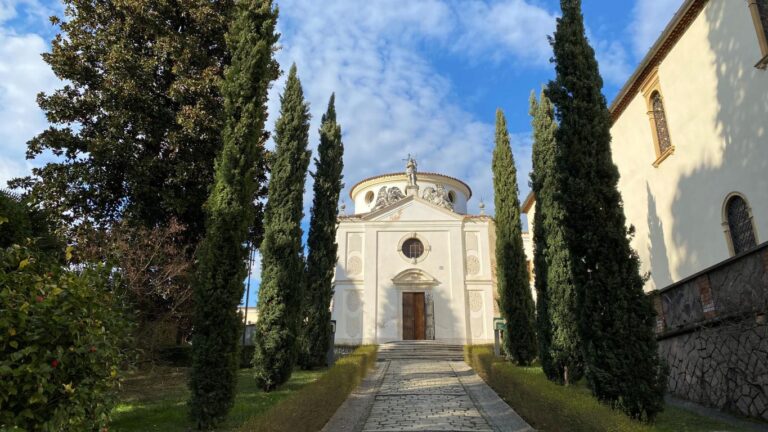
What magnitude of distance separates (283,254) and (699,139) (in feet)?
33.7

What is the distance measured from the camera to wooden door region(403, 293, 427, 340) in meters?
24.5

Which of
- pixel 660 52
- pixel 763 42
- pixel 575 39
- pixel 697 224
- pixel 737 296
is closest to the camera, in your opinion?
pixel 737 296

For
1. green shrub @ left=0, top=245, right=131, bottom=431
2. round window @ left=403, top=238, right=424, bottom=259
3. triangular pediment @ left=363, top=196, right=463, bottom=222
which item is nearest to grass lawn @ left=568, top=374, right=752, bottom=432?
green shrub @ left=0, top=245, right=131, bottom=431

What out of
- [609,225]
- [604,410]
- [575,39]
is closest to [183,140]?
[575,39]

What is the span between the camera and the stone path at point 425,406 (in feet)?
24.4

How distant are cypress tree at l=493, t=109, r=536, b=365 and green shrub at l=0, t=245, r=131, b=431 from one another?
12.0 m

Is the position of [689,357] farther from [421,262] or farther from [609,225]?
[421,262]

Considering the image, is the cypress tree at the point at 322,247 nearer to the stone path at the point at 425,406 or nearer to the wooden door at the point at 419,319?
the stone path at the point at 425,406

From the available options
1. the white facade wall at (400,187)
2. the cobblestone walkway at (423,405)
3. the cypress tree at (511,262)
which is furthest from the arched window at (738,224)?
the white facade wall at (400,187)

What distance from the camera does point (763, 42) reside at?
9617 mm

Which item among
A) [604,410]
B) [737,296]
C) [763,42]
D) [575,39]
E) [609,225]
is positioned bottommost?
[604,410]

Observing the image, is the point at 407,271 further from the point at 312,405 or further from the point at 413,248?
the point at 312,405

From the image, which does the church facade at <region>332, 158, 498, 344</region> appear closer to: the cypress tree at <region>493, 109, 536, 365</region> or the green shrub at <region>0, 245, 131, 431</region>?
the cypress tree at <region>493, 109, 536, 365</region>

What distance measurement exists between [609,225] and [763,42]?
19.9 feet
